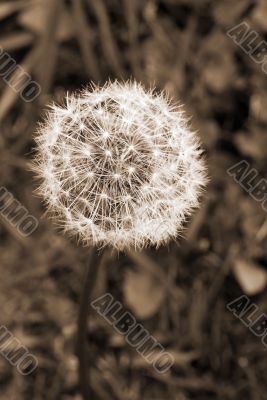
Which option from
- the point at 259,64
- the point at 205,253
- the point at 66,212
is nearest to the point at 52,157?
the point at 66,212

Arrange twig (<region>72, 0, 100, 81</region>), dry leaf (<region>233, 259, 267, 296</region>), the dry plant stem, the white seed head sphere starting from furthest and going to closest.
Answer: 1. twig (<region>72, 0, 100, 81</region>)
2. dry leaf (<region>233, 259, 267, 296</region>)
3. the dry plant stem
4. the white seed head sphere

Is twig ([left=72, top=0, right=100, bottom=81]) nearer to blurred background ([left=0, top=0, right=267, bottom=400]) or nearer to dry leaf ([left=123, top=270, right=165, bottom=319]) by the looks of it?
blurred background ([left=0, top=0, right=267, bottom=400])

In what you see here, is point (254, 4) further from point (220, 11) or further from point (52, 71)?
point (52, 71)

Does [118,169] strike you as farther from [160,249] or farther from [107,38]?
[107,38]

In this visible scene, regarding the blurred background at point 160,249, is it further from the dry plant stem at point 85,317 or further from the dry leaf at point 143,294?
the dry plant stem at point 85,317

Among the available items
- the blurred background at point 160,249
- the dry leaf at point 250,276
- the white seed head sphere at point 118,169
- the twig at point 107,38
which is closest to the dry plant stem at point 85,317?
the white seed head sphere at point 118,169

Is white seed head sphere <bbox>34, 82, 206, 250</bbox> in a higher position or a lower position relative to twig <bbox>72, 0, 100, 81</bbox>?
lower

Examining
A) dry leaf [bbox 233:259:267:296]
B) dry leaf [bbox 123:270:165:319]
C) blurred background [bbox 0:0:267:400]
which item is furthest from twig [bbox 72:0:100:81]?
dry leaf [bbox 233:259:267:296]
